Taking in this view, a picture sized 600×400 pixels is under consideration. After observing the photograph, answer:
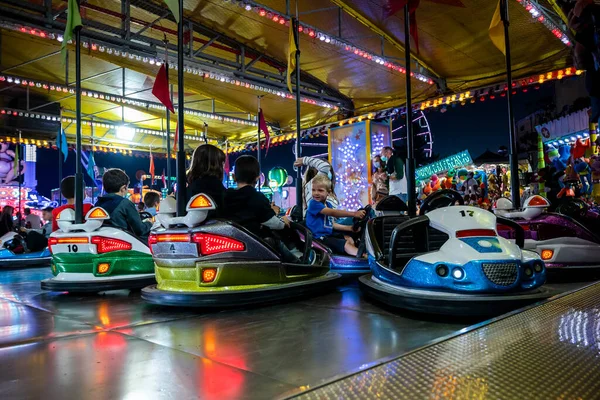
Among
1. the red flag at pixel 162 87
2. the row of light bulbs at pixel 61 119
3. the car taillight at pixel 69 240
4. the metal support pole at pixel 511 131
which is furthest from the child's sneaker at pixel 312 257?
the row of light bulbs at pixel 61 119

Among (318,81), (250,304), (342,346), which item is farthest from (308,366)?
(318,81)

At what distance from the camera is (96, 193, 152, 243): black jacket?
12.9ft

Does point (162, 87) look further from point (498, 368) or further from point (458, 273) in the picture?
point (498, 368)

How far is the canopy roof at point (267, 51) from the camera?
23.5 feet

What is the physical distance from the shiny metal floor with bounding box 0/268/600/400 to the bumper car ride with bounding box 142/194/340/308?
0.34 feet

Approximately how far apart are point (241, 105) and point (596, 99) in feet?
30.7

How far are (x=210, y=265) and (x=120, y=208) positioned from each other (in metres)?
1.58

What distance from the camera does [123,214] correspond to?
400 centimetres

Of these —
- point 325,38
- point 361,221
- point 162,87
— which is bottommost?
point 361,221

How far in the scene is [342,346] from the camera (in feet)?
6.58

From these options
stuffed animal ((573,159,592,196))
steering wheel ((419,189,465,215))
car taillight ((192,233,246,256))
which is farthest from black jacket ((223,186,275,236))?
stuffed animal ((573,159,592,196))

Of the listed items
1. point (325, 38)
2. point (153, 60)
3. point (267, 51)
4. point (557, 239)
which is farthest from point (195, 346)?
point (267, 51)

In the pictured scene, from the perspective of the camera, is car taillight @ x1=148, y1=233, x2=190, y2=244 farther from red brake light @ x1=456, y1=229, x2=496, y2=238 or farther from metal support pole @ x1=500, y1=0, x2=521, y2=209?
metal support pole @ x1=500, y1=0, x2=521, y2=209

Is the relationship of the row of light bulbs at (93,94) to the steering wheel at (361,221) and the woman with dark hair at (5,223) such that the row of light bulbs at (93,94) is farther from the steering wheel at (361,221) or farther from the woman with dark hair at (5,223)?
the steering wheel at (361,221)
